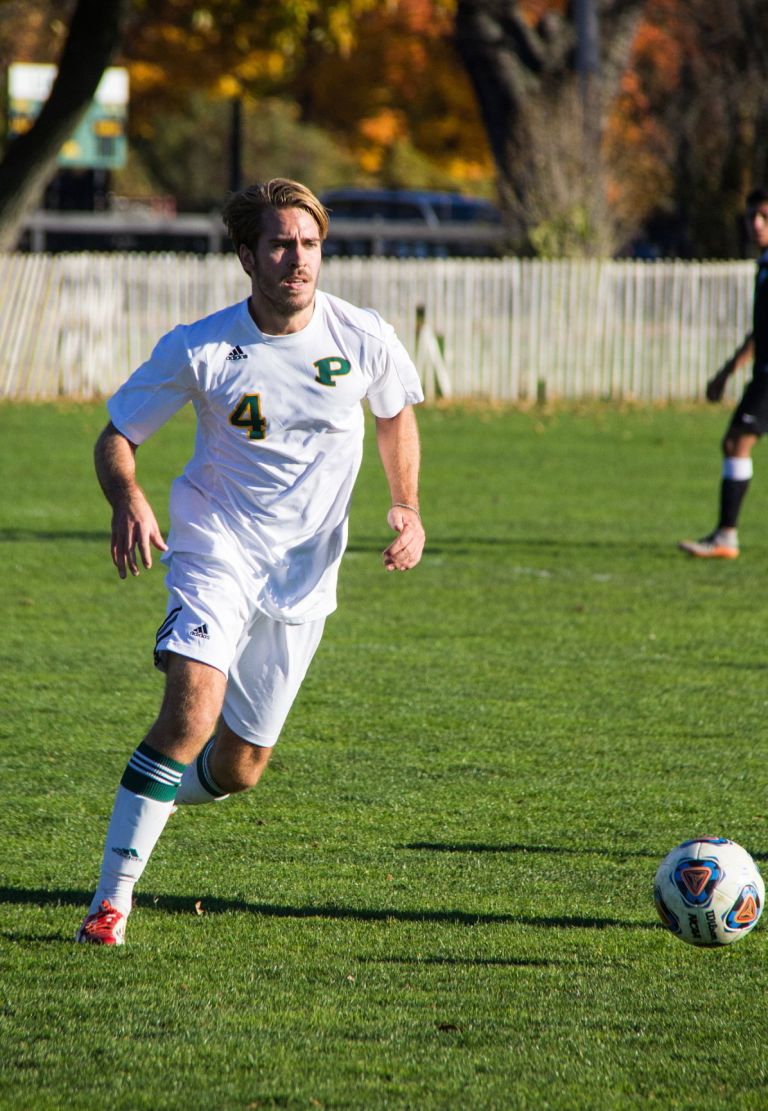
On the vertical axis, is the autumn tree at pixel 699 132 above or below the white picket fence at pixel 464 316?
above

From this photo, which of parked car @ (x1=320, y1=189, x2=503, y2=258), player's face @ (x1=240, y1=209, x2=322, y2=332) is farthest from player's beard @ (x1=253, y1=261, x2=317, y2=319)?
parked car @ (x1=320, y1=189, x2=503, y2=258)

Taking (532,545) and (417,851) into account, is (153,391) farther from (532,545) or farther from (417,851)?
(532,545)

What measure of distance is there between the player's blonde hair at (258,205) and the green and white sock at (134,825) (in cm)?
151

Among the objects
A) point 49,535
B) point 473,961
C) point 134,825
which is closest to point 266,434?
point 134,825

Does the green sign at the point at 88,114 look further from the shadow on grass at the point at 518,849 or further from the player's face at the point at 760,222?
the shadow on grass at the point at 518,849

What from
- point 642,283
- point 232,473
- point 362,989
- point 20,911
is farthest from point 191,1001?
point 642,283

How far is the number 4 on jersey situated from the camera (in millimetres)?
4953

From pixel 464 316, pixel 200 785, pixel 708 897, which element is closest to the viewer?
pixel 708 897

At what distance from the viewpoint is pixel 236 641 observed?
492cm

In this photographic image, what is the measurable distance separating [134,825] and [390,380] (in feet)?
5.15

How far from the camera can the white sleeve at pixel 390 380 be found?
17.2ft

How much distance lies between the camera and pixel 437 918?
5.12 m

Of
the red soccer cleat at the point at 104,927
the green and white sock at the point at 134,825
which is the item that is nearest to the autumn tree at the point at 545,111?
the green and white sock at the point at 134,825

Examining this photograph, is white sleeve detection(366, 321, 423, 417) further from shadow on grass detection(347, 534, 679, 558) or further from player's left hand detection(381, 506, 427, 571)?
shadow on grass detection(347, 534, 679, 558)
